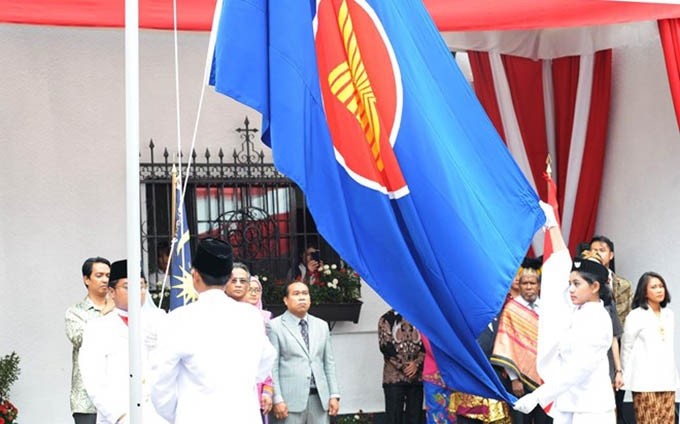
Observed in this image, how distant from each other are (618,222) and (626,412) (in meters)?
1.74

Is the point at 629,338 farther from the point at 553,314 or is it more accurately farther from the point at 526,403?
the point at 526,403

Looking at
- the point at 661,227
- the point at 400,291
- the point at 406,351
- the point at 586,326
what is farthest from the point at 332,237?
the point at 661,227

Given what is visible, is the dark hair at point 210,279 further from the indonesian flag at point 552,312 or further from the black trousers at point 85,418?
the black trousers at point 85,418

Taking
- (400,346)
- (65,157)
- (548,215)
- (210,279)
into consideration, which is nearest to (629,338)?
(400,346)

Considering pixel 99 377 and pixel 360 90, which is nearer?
pixel 360 90

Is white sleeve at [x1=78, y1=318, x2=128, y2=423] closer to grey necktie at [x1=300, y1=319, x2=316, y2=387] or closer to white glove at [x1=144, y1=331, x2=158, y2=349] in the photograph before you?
white glove at [x1=144, y1=331, x2=158, y2=349]

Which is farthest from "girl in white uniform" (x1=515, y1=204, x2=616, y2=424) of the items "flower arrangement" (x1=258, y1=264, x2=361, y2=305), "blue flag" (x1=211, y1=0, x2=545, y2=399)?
"flower arrangement" (x1=258, y1=264, x2=361, y2=305)

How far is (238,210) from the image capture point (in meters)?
11.9

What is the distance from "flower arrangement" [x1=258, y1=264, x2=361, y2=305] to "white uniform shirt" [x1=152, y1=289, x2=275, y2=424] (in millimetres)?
5263

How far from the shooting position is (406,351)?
11367 mm

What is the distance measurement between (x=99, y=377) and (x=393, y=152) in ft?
7.08

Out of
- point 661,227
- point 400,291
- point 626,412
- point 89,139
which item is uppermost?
point 89,139

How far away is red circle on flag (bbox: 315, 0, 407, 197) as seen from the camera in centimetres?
685

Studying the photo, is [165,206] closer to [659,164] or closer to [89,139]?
[89,139]
